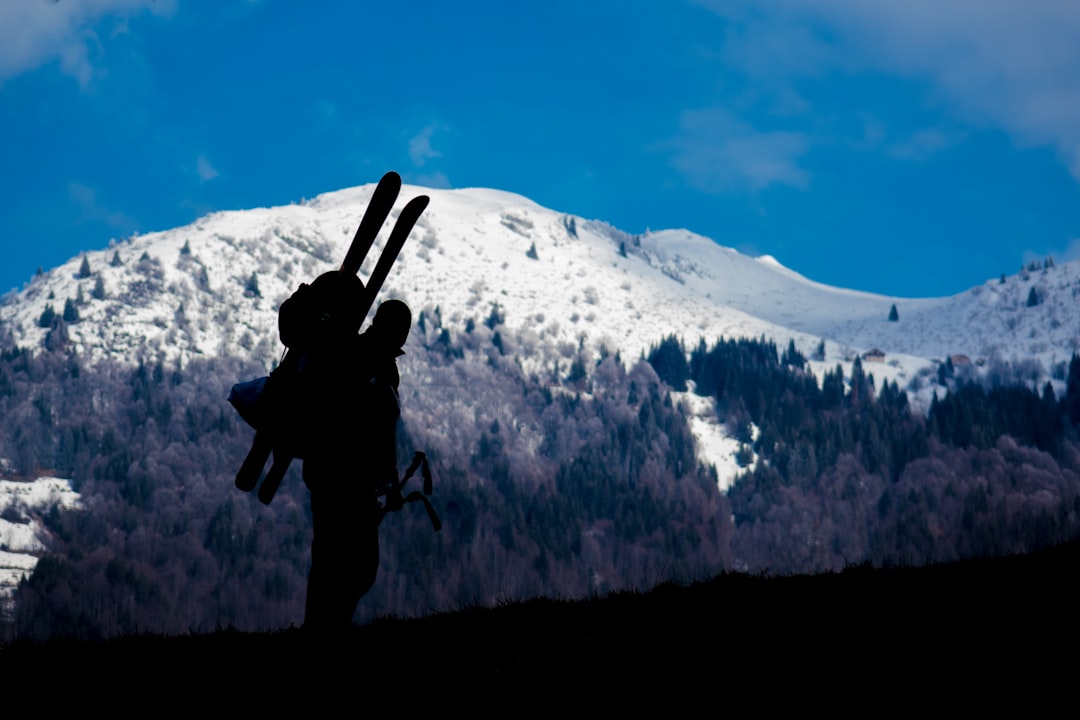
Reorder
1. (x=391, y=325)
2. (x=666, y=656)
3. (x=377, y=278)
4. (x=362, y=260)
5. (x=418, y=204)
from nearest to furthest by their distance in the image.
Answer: (x=666, y=656)
(x=362, y=260)
(x=391, y=325)
(x=377, y=278)
(x=418, y=204)

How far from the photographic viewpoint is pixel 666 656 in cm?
739

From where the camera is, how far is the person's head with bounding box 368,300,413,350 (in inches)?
405

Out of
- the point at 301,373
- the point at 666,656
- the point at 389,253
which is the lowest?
the point at 666,656

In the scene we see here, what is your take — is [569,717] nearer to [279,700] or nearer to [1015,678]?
[279,700]

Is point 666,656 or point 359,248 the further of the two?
point 359,248

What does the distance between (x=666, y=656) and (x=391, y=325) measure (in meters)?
4.57

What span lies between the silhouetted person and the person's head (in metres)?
0.24

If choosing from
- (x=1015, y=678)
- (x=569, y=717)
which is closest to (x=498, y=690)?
(x=569, y=717)

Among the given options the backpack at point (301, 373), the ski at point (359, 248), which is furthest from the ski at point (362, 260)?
the backpack at point (301, 373)

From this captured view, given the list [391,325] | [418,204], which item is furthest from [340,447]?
[418,204]

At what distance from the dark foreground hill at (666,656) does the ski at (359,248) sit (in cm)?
161

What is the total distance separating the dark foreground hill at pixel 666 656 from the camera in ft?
21.2

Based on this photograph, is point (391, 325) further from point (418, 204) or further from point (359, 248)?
point (418, 204)

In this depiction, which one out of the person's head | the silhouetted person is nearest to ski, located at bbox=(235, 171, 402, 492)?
the silhouetted person
